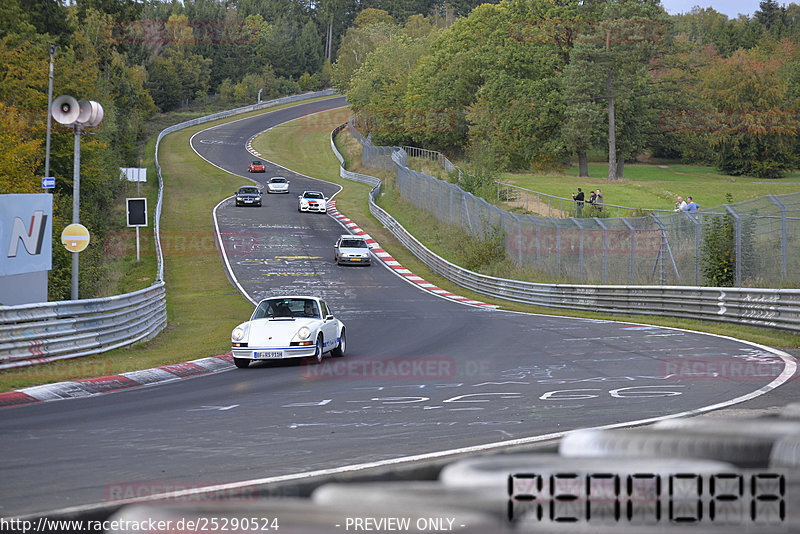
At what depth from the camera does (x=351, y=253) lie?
43.8m

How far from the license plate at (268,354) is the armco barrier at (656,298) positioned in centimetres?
1082

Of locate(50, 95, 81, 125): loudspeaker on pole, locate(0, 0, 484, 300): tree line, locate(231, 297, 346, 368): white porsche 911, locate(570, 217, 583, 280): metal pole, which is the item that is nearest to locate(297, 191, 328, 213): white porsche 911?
locate(0, 0, 484, 300): tree line

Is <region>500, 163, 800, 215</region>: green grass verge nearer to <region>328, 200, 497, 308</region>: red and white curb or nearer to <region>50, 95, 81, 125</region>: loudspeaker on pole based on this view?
<region>328, 200, 497, 308</region>: red and white curb

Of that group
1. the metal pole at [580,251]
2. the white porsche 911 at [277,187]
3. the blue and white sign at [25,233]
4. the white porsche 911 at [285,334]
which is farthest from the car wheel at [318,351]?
the white porsche 911 at [277,187]

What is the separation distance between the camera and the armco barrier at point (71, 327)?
1527cm

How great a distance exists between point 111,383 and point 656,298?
1686 centimetres

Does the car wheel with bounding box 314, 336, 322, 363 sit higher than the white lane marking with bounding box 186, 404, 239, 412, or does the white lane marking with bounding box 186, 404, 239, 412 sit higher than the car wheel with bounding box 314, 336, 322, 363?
the white lane marking with bounding box 186, 404, 239, 412

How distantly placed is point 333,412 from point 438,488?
733 cm

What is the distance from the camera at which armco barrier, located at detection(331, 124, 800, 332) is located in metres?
19.1

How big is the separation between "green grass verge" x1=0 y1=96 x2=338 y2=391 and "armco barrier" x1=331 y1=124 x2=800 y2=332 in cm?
1059

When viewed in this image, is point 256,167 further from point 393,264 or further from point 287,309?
point 287,309

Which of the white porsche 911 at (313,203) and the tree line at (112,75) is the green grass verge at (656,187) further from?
the tree line at (112,75)

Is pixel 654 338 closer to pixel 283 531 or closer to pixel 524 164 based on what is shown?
pixel 283 531

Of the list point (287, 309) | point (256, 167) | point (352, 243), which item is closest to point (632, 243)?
point (287, 309)
